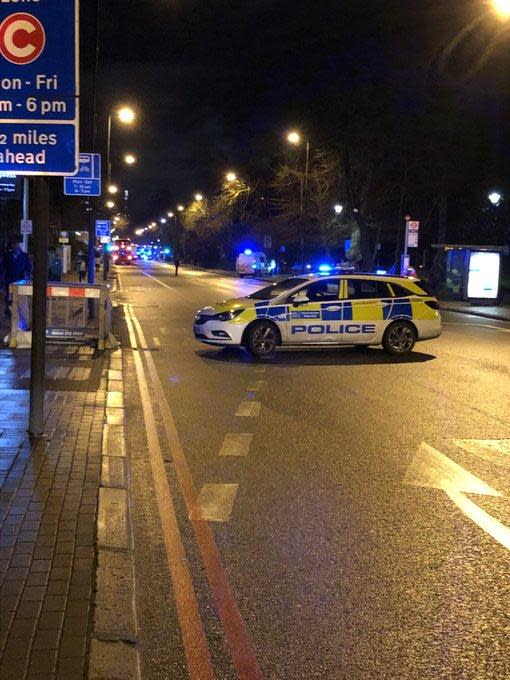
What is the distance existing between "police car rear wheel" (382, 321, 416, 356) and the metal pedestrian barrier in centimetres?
556

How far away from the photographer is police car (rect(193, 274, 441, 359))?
1409 cm

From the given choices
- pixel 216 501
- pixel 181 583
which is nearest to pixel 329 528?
pixel 216 501

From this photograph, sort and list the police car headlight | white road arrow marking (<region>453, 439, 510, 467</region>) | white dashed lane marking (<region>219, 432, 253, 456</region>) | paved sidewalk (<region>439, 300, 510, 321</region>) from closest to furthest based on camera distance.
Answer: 1. white road arrow marking (<region>453, 439, 510, 467</region>)
2. white dashed lane marking (<region>219, 432, 253, 456</region>)
3. the police car headlight
4. paved sidewalk (<region>439, 300, 510, 321</region>)

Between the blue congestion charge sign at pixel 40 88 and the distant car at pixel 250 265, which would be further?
the distant car at pixel 250 265

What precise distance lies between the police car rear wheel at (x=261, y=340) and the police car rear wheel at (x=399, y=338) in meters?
2.29

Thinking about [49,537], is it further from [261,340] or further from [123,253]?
[123,253]

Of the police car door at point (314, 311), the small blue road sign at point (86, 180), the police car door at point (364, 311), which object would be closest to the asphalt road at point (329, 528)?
the police car door at point (314, 311)

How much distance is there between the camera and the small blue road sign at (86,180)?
66.0ft

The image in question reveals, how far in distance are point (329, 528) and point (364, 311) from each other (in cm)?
934

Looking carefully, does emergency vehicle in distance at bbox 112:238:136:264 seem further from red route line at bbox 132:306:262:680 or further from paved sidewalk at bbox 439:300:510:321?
red route line at bbox 132:306:262:680

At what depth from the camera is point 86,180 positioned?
20.4 meters

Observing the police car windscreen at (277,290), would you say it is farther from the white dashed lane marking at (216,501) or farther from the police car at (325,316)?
the white dashed lane marking at (216,501)

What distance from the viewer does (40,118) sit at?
21.8 ft

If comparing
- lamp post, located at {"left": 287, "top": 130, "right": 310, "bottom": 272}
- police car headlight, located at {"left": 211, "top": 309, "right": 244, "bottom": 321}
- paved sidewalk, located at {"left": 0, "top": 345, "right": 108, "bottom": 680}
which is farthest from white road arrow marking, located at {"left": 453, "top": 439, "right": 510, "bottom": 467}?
lamp post, located at {"left": 287, "top": 130, "right": 310, "bottom": 272}
